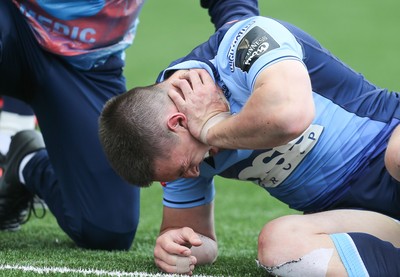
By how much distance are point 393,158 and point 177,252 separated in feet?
2.58

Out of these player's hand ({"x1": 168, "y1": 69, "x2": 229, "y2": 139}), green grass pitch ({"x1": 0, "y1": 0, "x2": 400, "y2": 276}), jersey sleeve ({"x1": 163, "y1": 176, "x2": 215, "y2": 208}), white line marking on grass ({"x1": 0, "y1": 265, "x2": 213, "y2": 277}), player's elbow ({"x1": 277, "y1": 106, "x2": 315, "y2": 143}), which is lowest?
green grass pitch ({"x1": 0, "y1": 0, "x2": 400, "y2": 276})

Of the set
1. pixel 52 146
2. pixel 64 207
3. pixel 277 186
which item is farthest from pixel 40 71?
pixel 277 186

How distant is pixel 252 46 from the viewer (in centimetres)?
303

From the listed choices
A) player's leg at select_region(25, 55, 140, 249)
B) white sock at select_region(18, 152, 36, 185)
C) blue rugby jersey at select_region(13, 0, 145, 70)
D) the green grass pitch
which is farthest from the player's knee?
white sock at select_region(18, 152, 36, 185)

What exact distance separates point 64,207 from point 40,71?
25.4 inches

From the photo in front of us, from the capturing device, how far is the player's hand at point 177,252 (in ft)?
10.4

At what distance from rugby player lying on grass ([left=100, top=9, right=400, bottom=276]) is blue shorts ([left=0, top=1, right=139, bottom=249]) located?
2.59ft

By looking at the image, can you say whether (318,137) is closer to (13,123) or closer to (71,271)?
(71,271)

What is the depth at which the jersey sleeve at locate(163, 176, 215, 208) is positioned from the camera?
137 inches

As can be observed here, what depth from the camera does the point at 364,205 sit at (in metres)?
3.32

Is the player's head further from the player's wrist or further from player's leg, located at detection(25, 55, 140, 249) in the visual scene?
player's leg, located at detection(25, 55, 140, 249)

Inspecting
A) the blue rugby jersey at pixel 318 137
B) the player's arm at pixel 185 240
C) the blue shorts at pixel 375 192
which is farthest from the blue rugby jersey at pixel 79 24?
the blue shorts at pixel 375 192

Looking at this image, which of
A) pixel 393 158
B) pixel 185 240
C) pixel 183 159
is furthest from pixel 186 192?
pixel 393 158

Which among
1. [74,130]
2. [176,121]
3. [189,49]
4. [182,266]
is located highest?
[176,121]
